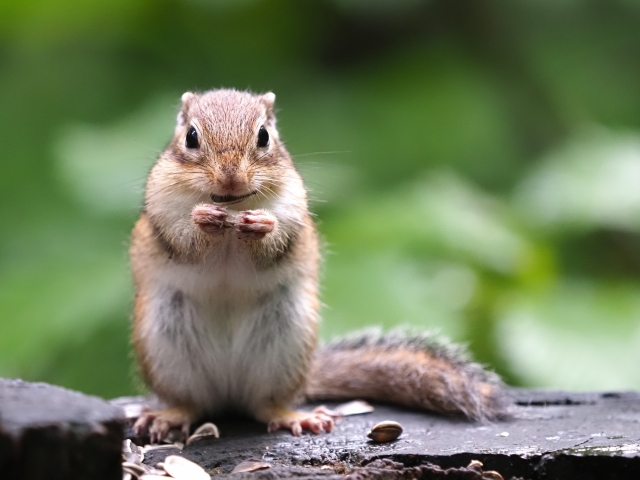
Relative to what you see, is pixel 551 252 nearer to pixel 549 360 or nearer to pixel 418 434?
pixel 549 360

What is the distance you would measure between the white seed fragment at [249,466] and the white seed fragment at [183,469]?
9cm

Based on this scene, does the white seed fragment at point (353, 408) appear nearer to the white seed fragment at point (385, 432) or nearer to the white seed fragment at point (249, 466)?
the white seed fragment at point (385, 432)

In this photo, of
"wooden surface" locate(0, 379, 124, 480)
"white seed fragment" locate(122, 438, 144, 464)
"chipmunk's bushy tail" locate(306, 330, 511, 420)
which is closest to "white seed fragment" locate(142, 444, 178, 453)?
"white seed fragment" locate(122, 438, 144, 464)

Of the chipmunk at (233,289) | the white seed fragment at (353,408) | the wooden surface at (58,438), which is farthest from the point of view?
the white seed fragment at (353,408)

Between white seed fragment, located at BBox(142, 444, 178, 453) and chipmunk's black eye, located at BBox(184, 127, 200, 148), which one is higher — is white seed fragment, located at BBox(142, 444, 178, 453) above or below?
below

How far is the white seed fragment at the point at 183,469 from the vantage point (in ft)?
7.25

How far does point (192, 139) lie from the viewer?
2822 millimetres

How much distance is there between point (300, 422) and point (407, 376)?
0.44 m

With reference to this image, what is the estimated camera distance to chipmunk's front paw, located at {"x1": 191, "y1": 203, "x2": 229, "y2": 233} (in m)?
2.63

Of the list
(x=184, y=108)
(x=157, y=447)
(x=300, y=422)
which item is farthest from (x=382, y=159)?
(x=157, y=447)

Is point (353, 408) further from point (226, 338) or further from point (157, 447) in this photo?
point (157, 447)

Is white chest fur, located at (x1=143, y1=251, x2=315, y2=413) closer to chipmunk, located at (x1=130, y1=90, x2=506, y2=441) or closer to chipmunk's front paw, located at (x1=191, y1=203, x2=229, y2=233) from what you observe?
chipmunk, located at (x1=130, y1=90, x2=506, y2=441)

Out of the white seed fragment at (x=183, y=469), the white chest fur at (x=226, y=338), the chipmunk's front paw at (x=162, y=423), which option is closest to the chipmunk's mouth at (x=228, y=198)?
the white chest fur at (x=226, y=338)

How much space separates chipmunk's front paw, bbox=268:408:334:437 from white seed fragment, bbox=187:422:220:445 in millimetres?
179
